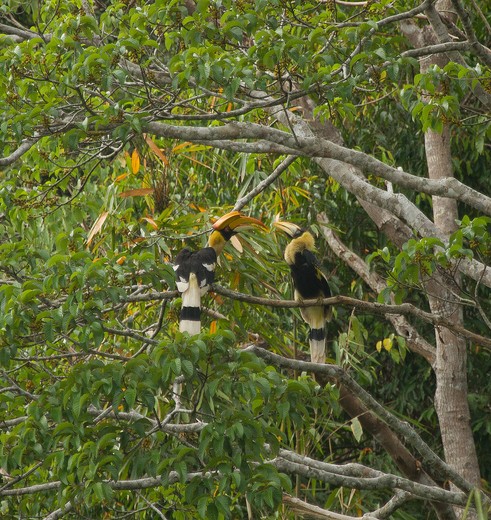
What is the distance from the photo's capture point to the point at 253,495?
11.9 feet

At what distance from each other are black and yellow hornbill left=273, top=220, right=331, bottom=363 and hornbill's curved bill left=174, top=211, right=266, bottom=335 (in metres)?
0.62

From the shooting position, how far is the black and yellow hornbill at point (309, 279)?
582cm

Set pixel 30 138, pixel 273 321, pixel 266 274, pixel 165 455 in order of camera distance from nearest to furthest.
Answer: pixel 165 455
pixel 30 138
pixel 266 274
pixel 273 321

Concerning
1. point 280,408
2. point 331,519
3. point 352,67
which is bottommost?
point 331,519

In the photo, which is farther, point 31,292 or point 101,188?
point 101,188

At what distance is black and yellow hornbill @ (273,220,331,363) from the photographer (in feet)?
19.1

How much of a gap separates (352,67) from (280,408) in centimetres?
128

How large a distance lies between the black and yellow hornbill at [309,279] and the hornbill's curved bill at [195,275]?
0.62 m

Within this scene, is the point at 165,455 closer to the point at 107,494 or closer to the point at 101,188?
the point at 107,494

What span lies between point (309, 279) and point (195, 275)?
117cm

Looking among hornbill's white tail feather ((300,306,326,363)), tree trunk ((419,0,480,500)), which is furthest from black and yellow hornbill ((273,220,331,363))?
tree trunk ((419,0,480,500))

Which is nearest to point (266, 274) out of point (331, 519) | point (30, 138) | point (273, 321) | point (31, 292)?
point (273, 321)

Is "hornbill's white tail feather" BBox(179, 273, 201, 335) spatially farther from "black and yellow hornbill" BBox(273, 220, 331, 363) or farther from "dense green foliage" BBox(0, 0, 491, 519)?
"black and yellow hornbill" BBox(273, 220, 331, 363)

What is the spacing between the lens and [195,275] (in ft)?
15.8
